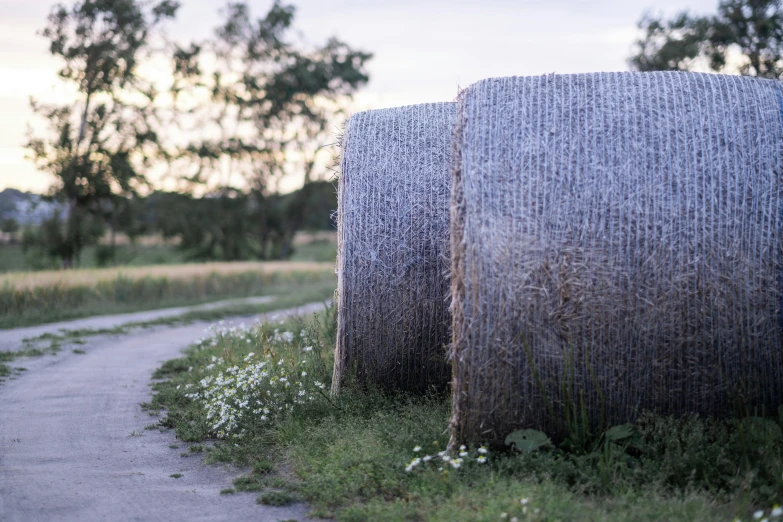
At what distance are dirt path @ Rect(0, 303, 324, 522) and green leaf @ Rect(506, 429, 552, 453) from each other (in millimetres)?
1423

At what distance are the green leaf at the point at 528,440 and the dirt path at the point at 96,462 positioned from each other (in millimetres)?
1423

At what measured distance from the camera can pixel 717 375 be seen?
4.95 metres

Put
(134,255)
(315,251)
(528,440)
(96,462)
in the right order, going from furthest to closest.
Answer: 1. (315,251)
2. (134,255)
3. (96,462)
4. (528,440)

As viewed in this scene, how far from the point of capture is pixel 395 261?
6488 mm

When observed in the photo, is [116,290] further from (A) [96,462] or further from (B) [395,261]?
(B) [395,261]

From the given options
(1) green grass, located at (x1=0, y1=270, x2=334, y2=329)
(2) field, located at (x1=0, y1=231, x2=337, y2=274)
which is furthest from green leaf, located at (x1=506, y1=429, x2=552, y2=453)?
(2) field, located at (x1=0, y1=231, x2=337, y2=274)

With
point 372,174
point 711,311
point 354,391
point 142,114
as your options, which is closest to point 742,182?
point 711,311

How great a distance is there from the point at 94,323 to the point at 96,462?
32.2ft

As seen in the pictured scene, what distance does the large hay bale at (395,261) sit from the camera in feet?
21.3

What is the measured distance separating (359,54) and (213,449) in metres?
42.4

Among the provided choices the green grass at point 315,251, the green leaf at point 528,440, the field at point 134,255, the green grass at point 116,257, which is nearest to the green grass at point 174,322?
the field at point 134,255

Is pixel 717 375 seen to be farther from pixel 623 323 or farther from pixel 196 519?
pixel 196 519

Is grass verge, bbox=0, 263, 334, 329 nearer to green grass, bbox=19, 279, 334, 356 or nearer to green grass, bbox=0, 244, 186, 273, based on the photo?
green grass, bbox=19, 279, 334, 356

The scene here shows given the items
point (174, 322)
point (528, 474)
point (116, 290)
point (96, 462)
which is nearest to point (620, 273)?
point (528, 474)
